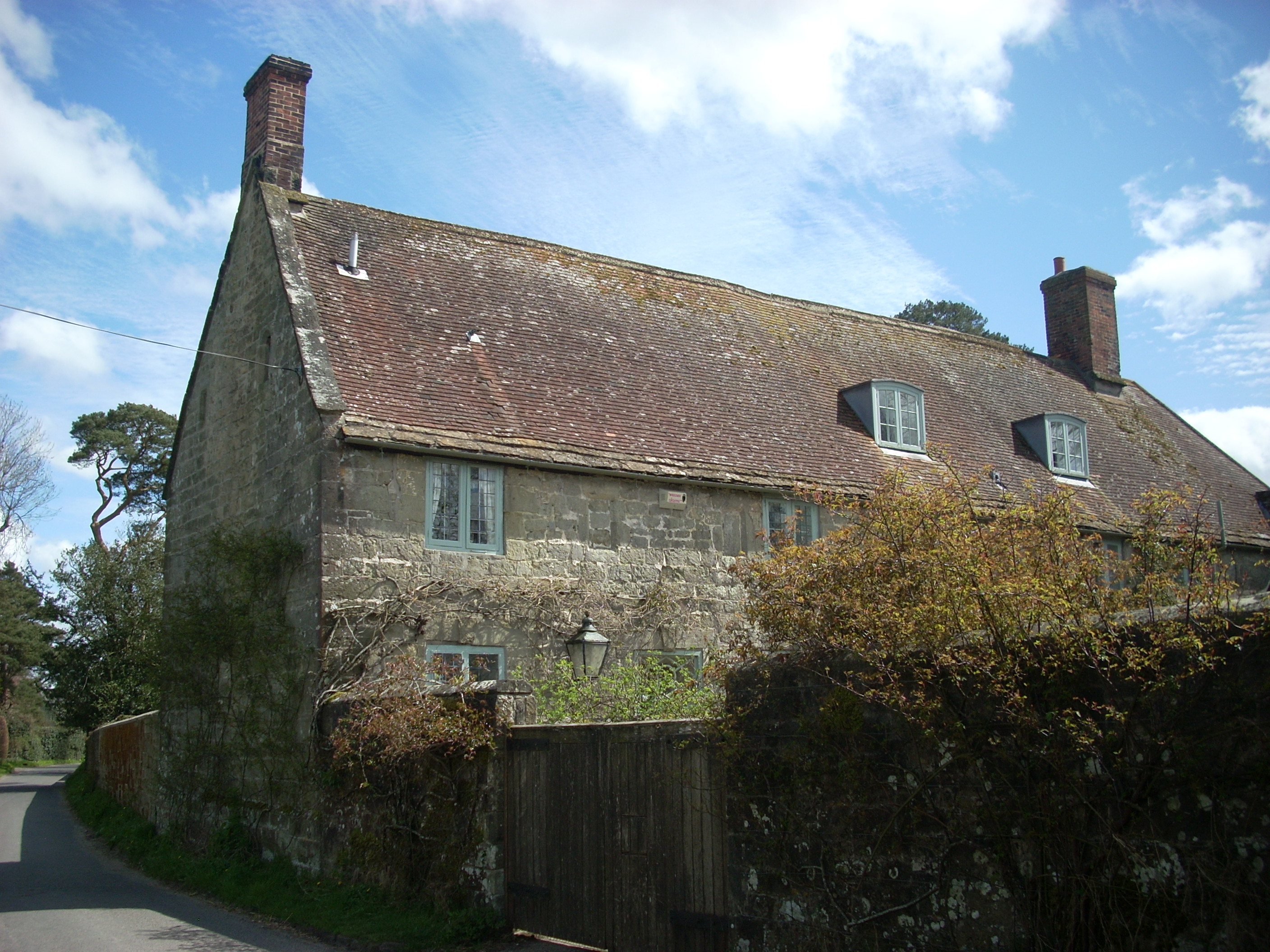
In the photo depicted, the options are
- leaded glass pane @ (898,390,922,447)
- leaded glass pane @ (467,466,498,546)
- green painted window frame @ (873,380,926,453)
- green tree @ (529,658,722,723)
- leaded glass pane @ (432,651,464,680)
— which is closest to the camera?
green tree @ (529,658,722,723)

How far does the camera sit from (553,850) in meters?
9.02

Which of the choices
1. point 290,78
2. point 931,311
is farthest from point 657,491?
point 931,311

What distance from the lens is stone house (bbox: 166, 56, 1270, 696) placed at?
1355 centimetres

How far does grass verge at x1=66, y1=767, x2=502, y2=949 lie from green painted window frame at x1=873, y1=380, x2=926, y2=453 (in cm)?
1145

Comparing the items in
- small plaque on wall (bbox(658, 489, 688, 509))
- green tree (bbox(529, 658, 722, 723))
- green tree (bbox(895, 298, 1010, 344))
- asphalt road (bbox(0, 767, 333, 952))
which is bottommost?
asphalt road (bbox(0, 767, 333, 952))

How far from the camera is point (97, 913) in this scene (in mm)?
11867

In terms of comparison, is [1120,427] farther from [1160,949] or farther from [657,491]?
[1160,949]

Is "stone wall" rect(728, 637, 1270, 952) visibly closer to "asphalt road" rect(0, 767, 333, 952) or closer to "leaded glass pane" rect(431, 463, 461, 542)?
"asphalt road" rect(0, 767, 333, 952)

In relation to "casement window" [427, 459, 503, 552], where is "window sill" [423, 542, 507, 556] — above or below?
below

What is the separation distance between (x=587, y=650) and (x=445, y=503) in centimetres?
262

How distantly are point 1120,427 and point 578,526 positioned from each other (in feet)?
47.6

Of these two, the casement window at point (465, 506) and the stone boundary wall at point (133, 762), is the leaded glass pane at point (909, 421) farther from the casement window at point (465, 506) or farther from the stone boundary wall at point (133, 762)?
the stone boundary wall at point (133, 762)

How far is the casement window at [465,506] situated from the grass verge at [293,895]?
14.0ft

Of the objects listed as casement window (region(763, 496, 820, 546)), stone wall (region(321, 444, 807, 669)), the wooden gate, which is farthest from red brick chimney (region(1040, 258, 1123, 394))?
the wooden gate
